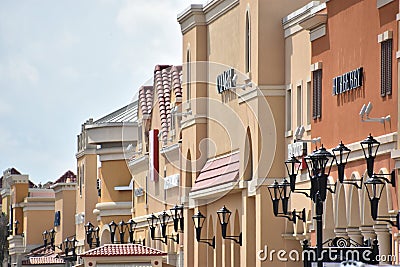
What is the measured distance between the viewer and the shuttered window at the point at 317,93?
107 feet

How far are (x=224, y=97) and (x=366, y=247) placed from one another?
15.7 m

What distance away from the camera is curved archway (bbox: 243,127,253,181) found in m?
39.3

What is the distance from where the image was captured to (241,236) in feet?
132

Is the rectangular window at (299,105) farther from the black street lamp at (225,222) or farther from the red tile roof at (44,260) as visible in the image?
the red tile roof at (44,260)

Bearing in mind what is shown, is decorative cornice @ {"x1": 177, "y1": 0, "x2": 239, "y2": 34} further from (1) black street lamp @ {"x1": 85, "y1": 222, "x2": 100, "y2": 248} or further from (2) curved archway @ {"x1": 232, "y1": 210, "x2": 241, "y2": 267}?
(1) black street lamp @ {"x1": 85, "y1": 222, "x2": 100, "y2": 248}

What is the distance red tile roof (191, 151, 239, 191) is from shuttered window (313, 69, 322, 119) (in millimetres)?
7292

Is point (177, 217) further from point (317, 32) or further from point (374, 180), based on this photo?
point (374, 180)

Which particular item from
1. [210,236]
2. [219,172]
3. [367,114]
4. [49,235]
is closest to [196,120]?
[210,236]

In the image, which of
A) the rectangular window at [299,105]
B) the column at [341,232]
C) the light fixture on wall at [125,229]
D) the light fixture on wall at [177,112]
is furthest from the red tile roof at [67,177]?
the column at [341,232]

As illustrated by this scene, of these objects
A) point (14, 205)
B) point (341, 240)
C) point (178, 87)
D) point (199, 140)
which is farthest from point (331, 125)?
point (14, 205)

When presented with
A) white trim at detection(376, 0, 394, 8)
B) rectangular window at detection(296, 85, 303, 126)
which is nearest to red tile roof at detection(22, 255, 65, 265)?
rectangular window at detection(296, 85, 303, 126)

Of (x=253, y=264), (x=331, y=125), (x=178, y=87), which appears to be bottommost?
(x=253, y=264)

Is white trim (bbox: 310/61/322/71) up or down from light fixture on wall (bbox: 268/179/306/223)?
up

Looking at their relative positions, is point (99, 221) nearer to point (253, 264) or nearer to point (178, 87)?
point (178, 87)
